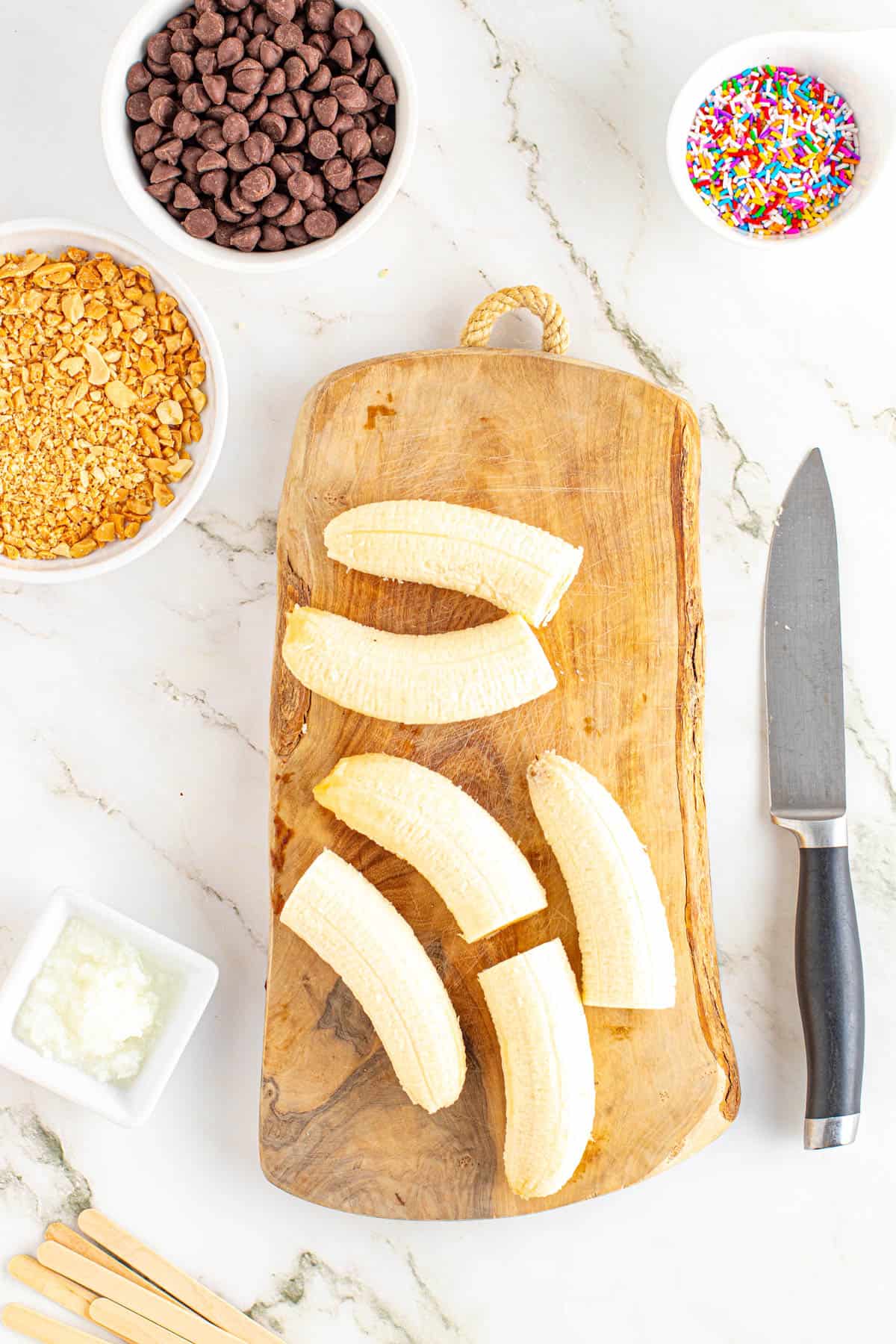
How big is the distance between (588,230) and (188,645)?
759mm

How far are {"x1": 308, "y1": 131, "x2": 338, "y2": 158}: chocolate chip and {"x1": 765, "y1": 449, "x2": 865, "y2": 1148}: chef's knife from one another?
2.28 feet

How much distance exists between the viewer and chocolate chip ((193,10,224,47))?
1.13 meters

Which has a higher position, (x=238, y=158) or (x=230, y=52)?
(x=230, y=52)

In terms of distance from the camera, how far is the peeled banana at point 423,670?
114 cm

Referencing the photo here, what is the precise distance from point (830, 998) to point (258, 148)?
3.93ft

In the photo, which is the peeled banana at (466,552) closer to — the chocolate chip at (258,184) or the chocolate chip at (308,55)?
the chocolate chip at (258,184)

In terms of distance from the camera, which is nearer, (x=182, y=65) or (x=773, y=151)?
(x=182, y=65)

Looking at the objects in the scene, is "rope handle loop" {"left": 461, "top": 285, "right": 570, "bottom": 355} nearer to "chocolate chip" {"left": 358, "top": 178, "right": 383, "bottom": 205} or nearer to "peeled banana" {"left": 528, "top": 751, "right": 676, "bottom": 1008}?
"chocolate chip" {"left": 358, "top": 178, "right": 383, "bottom": 205}

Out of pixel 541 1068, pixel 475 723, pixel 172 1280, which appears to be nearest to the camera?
pixel 541 1068

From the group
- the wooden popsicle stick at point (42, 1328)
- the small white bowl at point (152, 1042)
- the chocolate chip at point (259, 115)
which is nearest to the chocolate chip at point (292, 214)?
the chocolate chip at point (259, 115)

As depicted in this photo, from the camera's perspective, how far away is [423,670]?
1145 millimetres

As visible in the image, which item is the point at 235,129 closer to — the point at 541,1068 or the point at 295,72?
the point at 295,72

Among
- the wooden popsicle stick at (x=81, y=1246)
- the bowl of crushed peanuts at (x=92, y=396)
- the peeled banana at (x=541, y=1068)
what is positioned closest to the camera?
the peeled banana at (x=541, y=1068)

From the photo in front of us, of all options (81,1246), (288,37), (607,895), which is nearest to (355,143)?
(288,37)
